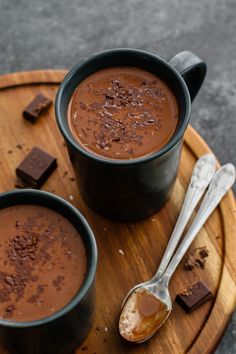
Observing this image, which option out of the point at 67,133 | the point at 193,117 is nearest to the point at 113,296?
the point at 67,133

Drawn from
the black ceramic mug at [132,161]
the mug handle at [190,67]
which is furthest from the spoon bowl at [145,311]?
the mug handle at [190,67]

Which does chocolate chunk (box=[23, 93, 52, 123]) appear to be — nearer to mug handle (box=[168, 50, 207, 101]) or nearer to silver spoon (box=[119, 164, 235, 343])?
mug handle (box=[168, 50, 207, 101])

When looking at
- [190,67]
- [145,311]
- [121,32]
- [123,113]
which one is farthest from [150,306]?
[121,32]

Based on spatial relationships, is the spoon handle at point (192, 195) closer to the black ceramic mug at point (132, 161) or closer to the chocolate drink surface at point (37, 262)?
the black ceramic mug at point (132, 161)

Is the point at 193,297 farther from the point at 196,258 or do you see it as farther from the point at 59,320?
the point at 59,320

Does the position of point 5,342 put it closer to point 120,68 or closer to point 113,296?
point 113,296

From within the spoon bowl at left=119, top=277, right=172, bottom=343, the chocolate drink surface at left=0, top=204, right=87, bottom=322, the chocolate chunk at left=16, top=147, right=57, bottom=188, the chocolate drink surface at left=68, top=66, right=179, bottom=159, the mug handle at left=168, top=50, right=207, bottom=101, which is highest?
the mug handle at left=168, top=50, right=207, bottom=101

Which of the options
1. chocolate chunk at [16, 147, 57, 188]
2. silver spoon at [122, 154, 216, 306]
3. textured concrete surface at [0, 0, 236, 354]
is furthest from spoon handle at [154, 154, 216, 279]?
textured concrete surface at [0, 0, 236, 354]
